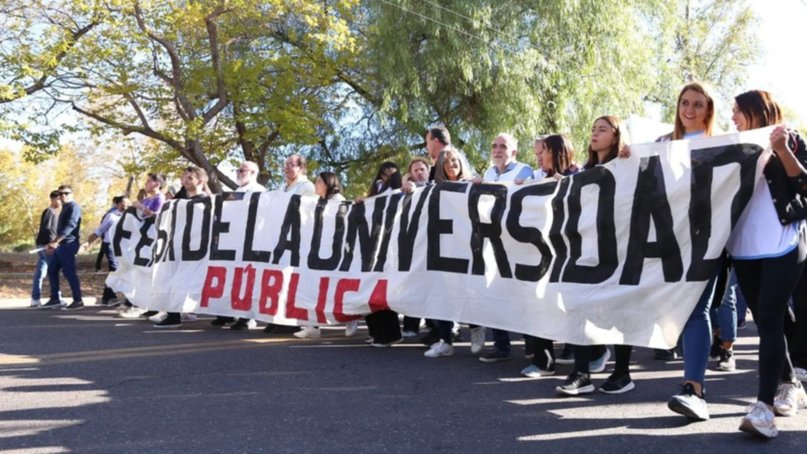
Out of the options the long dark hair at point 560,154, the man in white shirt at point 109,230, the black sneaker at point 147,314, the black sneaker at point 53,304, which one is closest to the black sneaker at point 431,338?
the long dark hair at point 560,154

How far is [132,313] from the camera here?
984 cm

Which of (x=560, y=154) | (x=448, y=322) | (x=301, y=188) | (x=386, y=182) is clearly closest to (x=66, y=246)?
(x=301, y=188)

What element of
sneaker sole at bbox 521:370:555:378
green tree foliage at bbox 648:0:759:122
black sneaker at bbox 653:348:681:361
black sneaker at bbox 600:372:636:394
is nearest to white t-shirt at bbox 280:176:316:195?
sneaker sole at bbox 521:370:555:378

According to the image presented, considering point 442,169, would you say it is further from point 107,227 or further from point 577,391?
point 107,227

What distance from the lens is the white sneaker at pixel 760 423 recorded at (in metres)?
3.79

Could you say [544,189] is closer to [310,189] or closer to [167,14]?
[310,189]

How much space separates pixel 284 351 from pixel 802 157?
4.46 m

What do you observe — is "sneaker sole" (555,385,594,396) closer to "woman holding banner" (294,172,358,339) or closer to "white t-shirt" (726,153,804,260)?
"white t-shirt" (726,153,804,260)

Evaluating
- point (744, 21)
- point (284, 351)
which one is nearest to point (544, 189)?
point (284, 351)

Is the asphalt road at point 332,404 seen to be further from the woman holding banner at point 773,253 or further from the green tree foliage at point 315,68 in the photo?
the green tree foliage at point 315,68

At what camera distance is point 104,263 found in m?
22.0

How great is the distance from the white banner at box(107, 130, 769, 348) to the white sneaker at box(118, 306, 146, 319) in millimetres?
500

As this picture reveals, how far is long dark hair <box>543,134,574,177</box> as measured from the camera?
609cm

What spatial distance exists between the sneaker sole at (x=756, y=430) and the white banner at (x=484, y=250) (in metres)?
0.83
